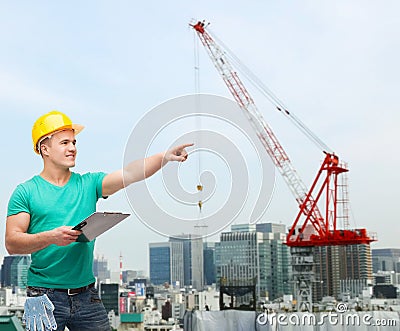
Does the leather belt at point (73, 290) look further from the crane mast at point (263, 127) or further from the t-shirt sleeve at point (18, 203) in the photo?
the crane mast at point (263, 127)

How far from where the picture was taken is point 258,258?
37.7ft

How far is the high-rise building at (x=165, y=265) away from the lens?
4949 mm

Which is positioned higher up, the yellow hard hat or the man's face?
the yellow hard hat

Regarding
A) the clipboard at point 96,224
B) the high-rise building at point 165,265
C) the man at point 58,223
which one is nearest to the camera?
the clipboard at point 96,224

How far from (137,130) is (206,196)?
0.28 meters

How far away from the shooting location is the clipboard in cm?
94

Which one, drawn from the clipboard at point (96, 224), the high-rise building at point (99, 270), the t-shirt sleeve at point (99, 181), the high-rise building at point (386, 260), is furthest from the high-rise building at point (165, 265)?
the high-rise building at point (386, 260)

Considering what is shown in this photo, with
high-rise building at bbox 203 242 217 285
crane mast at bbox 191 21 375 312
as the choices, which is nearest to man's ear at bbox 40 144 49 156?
high-rise building at bbox 203 242 217 285

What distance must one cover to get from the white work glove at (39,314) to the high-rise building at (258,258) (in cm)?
660

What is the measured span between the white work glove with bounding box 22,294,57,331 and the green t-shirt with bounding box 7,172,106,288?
0.10 feet

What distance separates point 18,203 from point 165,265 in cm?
457

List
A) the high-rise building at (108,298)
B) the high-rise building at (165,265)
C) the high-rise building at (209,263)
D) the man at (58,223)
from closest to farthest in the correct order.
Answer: the man at (58,223) → the high-rise building at (108,298) → the high-rise building at (165,265) → the high-rise building at (209,263)

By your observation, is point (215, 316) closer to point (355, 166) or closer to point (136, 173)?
point (136, 173)

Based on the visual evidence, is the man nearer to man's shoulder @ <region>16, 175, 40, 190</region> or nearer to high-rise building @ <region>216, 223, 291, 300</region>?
man's shoulder @ <region>16, 175, 40, 190</region>
